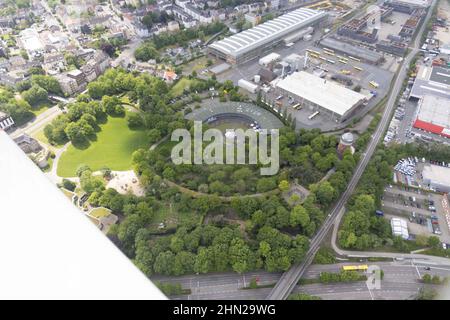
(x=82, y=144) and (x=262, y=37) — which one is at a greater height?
(x=262, y=37)

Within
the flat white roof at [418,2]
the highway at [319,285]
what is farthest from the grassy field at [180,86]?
the flat white roof at [418,2]

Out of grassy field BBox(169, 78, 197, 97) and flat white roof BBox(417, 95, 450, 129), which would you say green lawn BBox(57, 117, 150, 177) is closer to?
grassy field BBox(169, 78, 197, 97)

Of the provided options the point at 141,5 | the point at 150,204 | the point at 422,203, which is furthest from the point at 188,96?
the point at 141,5

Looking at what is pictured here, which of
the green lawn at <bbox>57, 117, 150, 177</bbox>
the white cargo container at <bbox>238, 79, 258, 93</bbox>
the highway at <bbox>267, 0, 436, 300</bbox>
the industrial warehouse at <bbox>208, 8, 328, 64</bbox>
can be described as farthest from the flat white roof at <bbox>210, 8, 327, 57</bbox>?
the green lawn at <bbox>57, 117, 150, 177</bbox>

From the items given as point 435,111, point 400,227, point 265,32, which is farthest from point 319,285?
point 265,32

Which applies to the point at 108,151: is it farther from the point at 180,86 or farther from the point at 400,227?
the point at 400,227

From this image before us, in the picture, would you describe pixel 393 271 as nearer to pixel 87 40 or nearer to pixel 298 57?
pixel 298 57

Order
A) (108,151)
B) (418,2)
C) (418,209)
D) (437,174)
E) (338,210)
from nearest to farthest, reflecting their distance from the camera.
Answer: (338,210) < (418,209) < (437,174) < (108,151) < (418,2)
